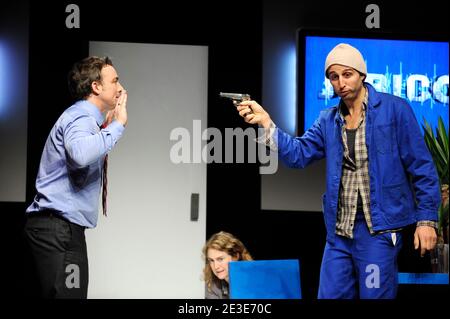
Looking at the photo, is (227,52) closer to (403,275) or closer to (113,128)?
(113,128)

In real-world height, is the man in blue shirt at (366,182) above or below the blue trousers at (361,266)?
above

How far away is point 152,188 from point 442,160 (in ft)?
6.28

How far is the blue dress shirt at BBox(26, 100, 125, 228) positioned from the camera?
3424 mm

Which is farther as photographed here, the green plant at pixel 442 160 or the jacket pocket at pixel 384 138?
the green plant at pixel 442 160

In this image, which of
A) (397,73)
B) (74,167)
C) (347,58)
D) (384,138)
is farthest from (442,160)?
(74,167)

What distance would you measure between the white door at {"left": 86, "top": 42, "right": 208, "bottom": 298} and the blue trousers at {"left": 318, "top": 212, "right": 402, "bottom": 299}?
4.57 feet

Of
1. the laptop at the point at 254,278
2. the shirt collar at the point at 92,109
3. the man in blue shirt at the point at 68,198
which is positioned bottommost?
the laptop at the point at 254,278

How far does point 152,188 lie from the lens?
456 cm

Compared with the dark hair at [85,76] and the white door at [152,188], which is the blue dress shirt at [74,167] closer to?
the dark hair at [85,76]

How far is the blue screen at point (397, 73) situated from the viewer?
4652mm

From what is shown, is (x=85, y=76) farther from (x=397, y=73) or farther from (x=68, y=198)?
(x=397, y=73)

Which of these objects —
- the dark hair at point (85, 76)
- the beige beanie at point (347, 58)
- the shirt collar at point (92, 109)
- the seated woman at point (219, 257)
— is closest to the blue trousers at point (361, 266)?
the beige beanie at point (347, 58)

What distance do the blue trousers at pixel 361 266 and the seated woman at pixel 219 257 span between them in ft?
2.82
